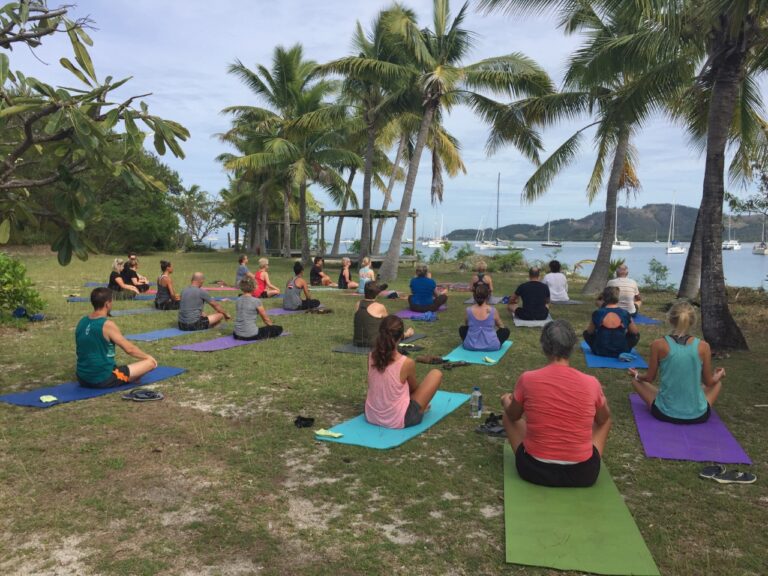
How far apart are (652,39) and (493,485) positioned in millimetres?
9558

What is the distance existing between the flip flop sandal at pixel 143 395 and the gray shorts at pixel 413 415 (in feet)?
8.81

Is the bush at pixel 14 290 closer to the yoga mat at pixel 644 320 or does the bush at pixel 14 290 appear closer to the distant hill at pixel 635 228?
the yoga mat at pixel 644 320

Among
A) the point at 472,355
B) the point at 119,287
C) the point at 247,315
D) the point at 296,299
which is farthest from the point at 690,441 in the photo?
the point at 119,287

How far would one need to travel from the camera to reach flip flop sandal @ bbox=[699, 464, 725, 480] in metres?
4.03

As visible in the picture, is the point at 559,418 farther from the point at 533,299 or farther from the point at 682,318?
the point at 533,299

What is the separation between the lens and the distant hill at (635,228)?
4729 inches

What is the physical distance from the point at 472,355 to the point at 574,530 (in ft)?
15.7

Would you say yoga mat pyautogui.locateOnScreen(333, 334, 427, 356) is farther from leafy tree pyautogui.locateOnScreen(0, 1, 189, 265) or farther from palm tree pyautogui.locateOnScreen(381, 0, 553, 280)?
palm tree pyautogui.locateOnScreen(381, 0, 553, 280)

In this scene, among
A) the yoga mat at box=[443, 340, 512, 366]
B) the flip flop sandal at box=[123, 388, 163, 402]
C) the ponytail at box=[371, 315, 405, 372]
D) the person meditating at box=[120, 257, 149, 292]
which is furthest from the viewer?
the person meditating at box=[120, 257, 149, 292]

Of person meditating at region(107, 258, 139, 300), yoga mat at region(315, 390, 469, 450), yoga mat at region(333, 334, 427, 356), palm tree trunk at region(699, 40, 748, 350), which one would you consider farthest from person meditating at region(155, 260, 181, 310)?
palm tree trunk at region(699, 40, 748, 350)

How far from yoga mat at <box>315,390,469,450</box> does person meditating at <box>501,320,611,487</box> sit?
119cm

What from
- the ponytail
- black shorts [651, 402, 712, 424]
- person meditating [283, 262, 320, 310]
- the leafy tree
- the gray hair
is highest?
the leafy tree

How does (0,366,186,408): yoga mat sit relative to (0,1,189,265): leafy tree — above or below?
below

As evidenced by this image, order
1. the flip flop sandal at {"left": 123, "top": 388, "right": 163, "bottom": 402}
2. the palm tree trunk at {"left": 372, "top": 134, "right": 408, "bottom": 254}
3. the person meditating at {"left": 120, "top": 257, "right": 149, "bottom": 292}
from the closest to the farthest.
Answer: the flip flop sandal at {"left": 123, "top": 388, "right": 163, "bottom": 402} < the person meditating at {"left": 120, "top": 257, "right": 149, "bottom": 292} < the palm tree trunk at {"left": 372, "top": 134, "right": 408, "bottom": 254}
